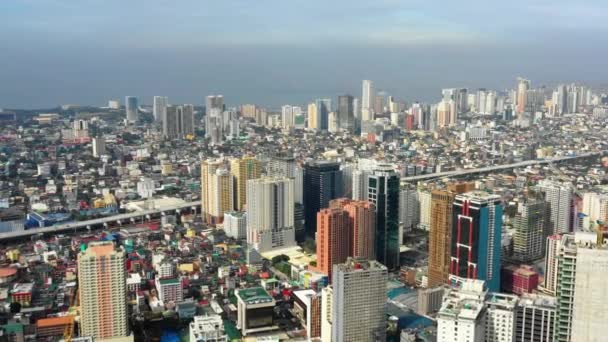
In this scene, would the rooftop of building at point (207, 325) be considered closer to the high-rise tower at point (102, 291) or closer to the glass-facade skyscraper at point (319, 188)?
the high-rise tower at point (102, 291)

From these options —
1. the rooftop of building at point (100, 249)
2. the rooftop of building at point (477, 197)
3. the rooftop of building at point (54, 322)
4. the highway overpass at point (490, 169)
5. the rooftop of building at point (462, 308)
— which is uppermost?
the rooftop of building at point (477, 197)

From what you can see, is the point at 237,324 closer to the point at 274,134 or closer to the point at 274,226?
the point at 274,226

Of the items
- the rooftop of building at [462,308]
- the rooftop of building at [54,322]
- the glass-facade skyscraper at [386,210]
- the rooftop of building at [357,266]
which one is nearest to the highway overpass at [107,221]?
the rooftop of building at [54,322]

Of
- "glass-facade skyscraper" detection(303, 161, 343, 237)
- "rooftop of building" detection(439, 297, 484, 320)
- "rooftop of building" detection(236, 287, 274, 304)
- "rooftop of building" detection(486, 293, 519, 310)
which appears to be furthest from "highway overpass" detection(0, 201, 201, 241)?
"rooftop of building" detection(439, 297, 484, 320)

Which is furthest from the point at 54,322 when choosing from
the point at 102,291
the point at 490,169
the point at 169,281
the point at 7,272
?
the point at 490,169

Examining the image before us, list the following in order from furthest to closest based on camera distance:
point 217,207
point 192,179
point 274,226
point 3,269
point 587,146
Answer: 1. point 587,146
2. point 192,179
3. point 217,207
4. point 274,226
5. point 3,269

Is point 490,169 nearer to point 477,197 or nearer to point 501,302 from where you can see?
point 477,197

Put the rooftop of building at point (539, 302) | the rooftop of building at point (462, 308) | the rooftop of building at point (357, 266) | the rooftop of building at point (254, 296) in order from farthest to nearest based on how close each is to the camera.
Result: the rooftop of building at point (254, 296) < the rooftop of building at point (357, 266) < the rooftop of building at point (539, 302) < the rooftop of building at point (462, 308)

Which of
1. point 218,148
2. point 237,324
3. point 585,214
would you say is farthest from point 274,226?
point 218,148
